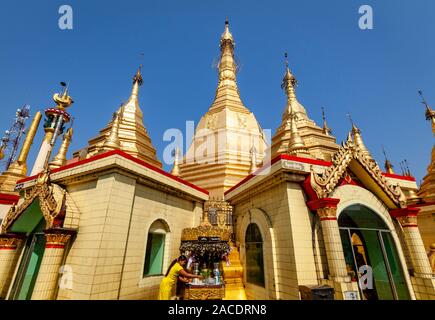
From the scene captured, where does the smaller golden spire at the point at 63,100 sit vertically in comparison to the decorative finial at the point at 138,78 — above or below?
below

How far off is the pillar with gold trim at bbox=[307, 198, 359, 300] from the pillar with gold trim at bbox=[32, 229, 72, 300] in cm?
881

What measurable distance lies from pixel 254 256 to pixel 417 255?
619 centimetres

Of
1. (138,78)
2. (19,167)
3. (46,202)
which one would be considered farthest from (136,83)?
(46,202)

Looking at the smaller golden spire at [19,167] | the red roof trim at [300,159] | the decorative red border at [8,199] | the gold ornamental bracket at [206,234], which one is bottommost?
the gold ornamental bracket at [206,234]

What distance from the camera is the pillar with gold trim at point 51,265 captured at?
7.04 m

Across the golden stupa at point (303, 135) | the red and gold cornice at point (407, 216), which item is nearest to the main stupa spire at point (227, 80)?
the golden stupa at point (303, 135)

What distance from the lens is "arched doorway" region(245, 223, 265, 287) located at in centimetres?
912

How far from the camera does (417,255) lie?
27.2 feet

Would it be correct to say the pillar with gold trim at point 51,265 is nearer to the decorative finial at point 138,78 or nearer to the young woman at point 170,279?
the young woman at point 170,279

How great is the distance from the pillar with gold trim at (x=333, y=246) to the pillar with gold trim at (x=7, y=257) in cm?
1248

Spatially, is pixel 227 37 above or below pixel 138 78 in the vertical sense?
above

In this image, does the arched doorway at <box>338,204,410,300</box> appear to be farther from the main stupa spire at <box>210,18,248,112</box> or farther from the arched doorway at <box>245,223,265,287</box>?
the main stupa spire at <box>210,18,248,112</box>

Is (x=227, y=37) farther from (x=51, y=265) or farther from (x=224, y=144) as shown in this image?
(x=51, y=265)

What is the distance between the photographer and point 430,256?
36.7 feet
